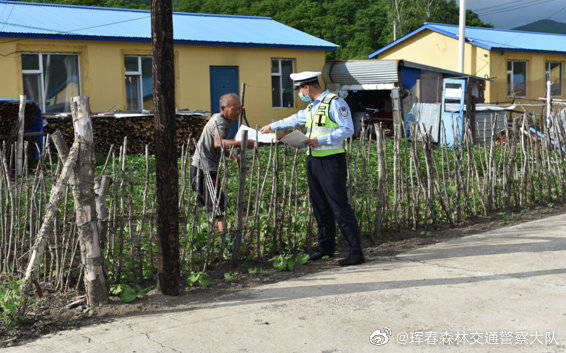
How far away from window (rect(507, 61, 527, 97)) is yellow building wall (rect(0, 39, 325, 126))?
871 centimetres

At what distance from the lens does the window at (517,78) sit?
2328 cm

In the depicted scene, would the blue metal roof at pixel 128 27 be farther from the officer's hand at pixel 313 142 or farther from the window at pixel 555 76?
the window at pixel 555 76

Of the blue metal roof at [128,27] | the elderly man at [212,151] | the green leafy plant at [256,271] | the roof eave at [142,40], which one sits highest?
the blue metal roof at [128,27]

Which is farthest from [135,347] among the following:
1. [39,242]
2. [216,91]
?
[216,91]

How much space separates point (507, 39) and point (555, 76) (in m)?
2.69

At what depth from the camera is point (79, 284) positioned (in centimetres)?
482

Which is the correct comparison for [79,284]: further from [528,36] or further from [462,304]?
[528,36]

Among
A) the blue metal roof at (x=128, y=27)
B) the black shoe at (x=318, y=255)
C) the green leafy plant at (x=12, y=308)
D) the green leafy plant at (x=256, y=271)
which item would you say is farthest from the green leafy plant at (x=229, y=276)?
the blue metal roof at (x=128, y=27)

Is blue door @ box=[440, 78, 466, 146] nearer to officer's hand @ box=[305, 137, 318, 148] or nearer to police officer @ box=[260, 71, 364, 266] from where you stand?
police officer @ box=[260, 71, 364, 266]

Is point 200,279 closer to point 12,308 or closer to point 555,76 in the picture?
point 12,308

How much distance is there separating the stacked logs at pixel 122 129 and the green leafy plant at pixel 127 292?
373 inches

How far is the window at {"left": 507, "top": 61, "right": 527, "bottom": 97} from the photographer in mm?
23281

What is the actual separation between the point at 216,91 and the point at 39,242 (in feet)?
42.4

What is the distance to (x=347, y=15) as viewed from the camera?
4412 centimetres
